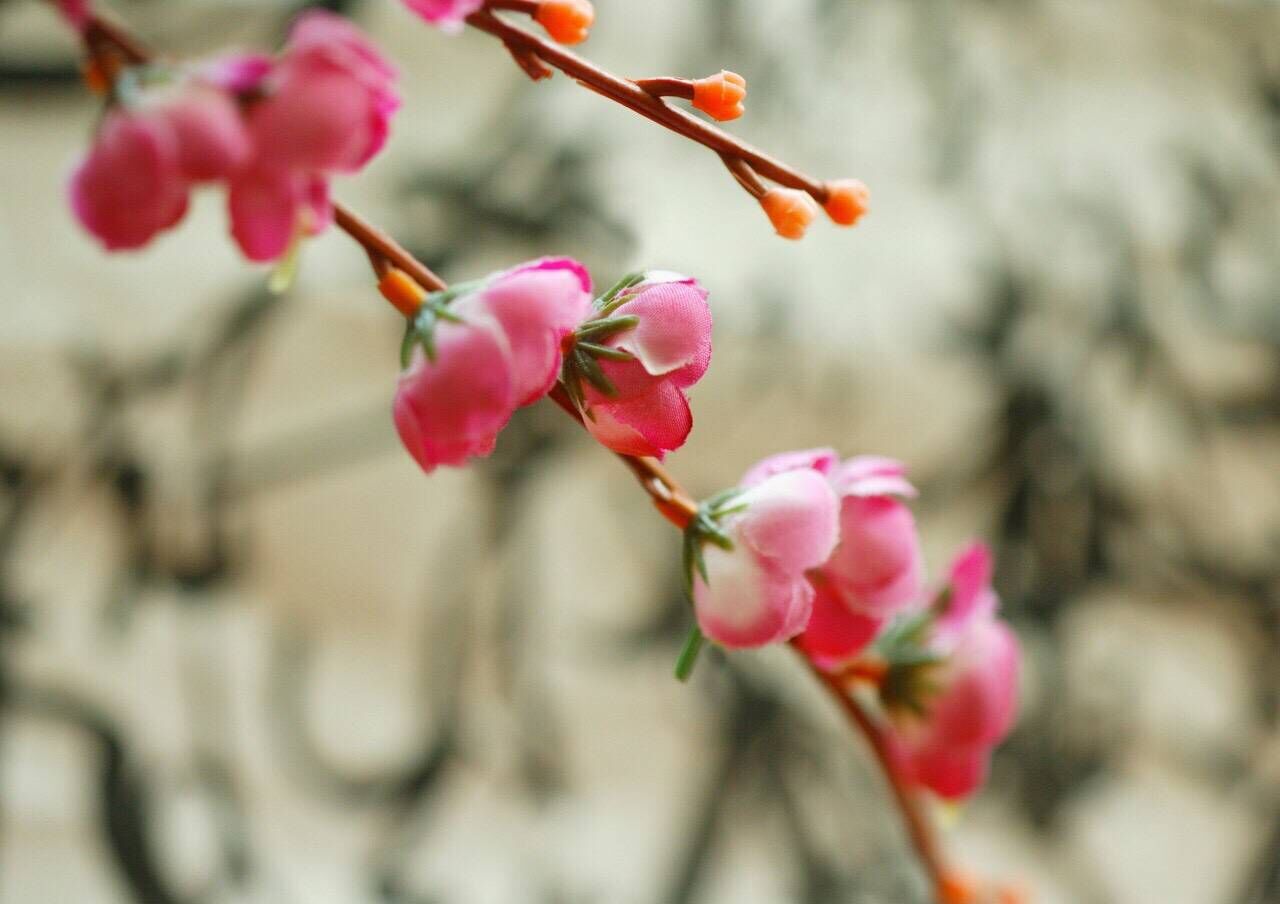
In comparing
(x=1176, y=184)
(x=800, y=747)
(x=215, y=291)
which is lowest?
(x=800, y=747)

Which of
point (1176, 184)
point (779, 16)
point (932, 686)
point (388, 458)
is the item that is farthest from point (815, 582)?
point (1176, 184)

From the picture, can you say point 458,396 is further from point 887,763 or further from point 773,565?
point 887,763

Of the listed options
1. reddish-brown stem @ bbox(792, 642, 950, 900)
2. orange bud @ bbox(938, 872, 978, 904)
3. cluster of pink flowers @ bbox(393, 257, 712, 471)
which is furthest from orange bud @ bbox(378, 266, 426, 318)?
orange bud @ bbox(938, 872, 978, 904)

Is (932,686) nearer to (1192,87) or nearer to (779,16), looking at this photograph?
(779,16)

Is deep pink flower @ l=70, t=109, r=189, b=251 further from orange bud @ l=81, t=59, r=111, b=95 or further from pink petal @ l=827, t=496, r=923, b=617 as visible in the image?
pink petal @ l=827, t=496, r=923, b=617

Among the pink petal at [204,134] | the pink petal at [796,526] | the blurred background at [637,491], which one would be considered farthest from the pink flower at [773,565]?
the blurred background at [637,491]

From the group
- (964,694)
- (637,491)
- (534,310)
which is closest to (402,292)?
(534,310)
